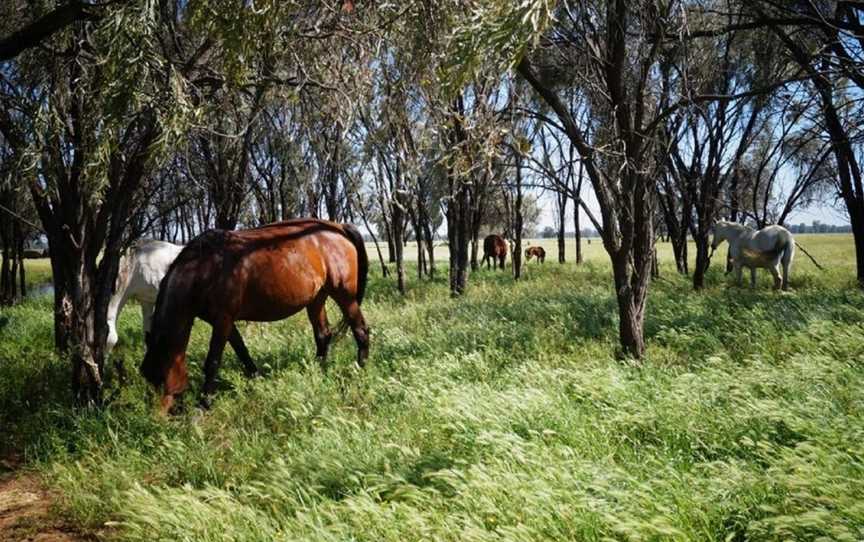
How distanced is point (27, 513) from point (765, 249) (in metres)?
13.0

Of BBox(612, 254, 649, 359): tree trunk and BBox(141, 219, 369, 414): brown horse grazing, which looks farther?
BBox(612, 254, 649, 359): tree trunk

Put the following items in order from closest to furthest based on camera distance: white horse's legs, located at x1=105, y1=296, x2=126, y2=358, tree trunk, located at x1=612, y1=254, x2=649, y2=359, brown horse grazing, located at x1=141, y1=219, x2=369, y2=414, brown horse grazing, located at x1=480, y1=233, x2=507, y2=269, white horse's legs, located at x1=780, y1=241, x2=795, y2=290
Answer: brown horse grazing, located at x1=141, y1=219, x2=369, y2=414 → tree trunk, located at x1=612, y1=254, x2=649, y2=359 → white horse's legs, located at x1=105, y1=296, x2=126, y2=358 → white horse's legs, located at x1=780, y1=241, x2=795, y2=290 → brown horse grazing, located at x1=480, y1=233, x2=507, y2=269

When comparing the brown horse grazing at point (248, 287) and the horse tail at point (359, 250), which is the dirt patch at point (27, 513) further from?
the horse tail at point (359, 250)

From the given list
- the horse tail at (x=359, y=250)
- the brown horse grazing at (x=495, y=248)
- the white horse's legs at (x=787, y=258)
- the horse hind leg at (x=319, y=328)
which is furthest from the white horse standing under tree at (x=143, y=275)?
the brown horse grazing at (x=495, y=248)

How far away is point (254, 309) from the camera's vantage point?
226 inches

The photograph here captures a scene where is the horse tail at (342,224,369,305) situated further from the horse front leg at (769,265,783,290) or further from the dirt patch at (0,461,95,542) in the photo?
the horse front leg at (769,265,783,290)

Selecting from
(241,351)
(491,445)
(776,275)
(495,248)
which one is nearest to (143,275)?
(241,351)

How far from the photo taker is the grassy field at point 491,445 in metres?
2.49

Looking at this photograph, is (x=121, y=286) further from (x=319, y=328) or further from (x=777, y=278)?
(x=777, y=278)

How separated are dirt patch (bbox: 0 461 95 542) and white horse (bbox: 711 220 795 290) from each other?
12.7 m

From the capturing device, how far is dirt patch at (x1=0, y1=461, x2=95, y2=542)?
3.20 meters

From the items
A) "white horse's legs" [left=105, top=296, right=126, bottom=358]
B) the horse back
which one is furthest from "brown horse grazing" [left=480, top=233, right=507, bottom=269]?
"white horse's legs" [left=105, top=296, right=126, bottom=358]

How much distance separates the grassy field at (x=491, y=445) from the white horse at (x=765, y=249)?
4793mm

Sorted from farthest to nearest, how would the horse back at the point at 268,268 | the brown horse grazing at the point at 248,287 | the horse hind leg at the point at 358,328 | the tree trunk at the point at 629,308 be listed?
1. the horse hind leg at the point at 358,328
2. the tree trunk at the point at 629,308
3. the horse back at the point at 268,268
4. the brown horse grazing at the point at 248,287
